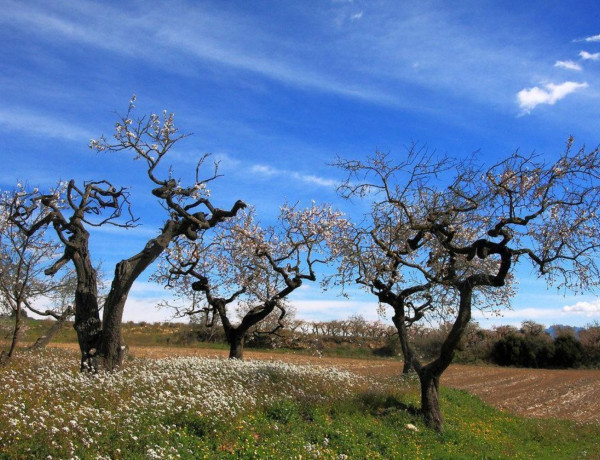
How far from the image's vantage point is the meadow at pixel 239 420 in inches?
350

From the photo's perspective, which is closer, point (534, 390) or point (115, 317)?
point (115, 317)

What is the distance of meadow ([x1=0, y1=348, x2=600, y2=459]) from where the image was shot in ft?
29.2

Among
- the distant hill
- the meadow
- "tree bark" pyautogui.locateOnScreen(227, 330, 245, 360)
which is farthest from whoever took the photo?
the distant hill

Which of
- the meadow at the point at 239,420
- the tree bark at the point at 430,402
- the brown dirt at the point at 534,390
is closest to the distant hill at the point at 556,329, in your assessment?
the brown dirt at the point at 534,390

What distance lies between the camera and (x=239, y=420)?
455 inches

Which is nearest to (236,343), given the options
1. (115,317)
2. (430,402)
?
(115,317)

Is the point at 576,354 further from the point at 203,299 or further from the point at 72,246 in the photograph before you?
the point at 72,246

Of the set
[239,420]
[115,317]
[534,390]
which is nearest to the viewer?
[239,420]

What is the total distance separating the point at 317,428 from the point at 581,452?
368 inches

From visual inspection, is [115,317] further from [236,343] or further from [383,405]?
[236,343]

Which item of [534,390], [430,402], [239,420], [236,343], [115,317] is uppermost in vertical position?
[115,317]

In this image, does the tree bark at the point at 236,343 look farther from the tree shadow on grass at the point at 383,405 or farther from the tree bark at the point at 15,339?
the tree shadow on grass at the point at 383,405

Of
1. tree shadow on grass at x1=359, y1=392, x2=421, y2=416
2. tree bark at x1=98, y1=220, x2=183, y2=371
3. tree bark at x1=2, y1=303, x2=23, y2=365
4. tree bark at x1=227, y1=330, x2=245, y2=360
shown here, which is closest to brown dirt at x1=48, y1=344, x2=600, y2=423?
tree bark at x1=227, y1=330, x2=245, y2=360

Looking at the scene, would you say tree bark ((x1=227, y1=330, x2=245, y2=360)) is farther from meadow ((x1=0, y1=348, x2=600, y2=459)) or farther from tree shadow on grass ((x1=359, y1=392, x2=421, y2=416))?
tree shadow on grass ((x1=359, y1=392, x2=421, y2=416))
